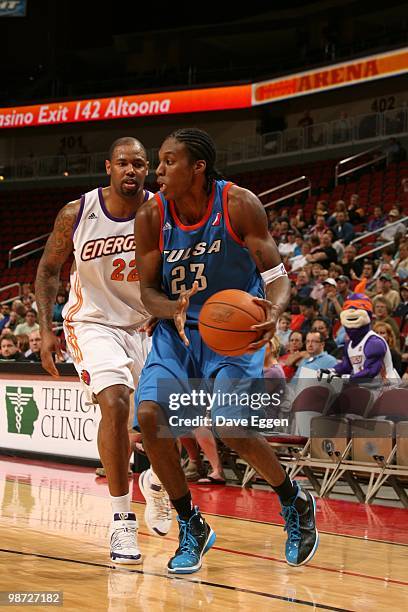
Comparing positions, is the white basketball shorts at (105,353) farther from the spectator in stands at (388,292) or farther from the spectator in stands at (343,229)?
the spectator in stands at (343,229)

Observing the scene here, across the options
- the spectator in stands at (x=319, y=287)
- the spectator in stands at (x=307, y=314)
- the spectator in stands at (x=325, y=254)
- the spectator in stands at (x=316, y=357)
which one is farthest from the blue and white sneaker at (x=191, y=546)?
the spectator in stands at (x=325, y=254)

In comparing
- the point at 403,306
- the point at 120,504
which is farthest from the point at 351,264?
the point at 120,504

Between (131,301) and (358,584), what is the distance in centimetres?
191

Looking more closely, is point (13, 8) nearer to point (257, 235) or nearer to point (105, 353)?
point (105, 353)

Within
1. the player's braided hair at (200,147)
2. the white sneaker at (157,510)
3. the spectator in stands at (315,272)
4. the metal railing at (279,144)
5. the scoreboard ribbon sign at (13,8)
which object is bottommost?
the white sneaker at (157,510)

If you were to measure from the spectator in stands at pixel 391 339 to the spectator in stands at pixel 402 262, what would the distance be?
3.20 meters

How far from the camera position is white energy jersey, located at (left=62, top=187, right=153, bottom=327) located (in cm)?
494

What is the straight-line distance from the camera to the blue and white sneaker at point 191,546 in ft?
13.8

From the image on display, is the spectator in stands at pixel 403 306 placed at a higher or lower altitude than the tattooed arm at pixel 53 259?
lower

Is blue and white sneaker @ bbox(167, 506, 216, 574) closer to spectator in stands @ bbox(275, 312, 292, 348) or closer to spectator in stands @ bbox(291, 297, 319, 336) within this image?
spectator in stands @ bbox(275, 312, 292, 348)

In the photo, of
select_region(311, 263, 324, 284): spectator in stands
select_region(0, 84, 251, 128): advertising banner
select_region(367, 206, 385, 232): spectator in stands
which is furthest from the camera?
select_region(0, 84, 251, 128): advertising banner

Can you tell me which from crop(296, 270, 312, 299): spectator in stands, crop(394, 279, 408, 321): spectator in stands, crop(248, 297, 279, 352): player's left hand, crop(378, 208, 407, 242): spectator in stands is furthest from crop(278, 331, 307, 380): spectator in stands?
crop(248, 297, 279, 352): player's left hand

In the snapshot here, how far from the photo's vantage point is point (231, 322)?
3740 mm

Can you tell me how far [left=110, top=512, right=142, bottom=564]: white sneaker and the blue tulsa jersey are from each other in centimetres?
106
